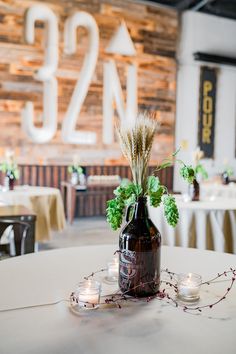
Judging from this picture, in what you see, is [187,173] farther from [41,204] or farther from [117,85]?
[117,85]

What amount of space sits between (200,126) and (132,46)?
2.08m

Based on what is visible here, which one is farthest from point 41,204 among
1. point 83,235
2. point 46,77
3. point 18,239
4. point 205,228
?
point 46,77

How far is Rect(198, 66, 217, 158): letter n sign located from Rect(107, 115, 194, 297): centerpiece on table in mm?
7031

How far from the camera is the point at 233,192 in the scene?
516cm

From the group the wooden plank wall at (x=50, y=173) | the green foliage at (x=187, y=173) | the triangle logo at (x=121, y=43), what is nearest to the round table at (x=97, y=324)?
the green foliage at (x=187, y=173)

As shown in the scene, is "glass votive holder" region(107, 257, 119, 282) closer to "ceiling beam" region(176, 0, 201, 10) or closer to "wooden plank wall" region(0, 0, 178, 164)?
"wooden plank wall" region(0, 0, 178, 164)

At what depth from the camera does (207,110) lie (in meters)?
8.02

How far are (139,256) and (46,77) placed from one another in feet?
19.8

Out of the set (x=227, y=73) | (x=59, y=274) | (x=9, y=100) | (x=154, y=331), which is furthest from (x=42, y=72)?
(x=154, y=331)

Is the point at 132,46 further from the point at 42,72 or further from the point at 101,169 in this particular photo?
the point at 101,169

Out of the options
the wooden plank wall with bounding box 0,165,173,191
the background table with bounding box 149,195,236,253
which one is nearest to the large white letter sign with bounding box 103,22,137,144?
the wooden plank wall with bounding box 0,165,173,191

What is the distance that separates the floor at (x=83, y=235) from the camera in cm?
502

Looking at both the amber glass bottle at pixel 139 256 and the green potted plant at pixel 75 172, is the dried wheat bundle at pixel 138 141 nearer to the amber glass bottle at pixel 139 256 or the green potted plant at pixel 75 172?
the amber glass bottle at pixel 139 256

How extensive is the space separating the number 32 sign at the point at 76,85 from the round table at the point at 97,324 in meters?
5.65
